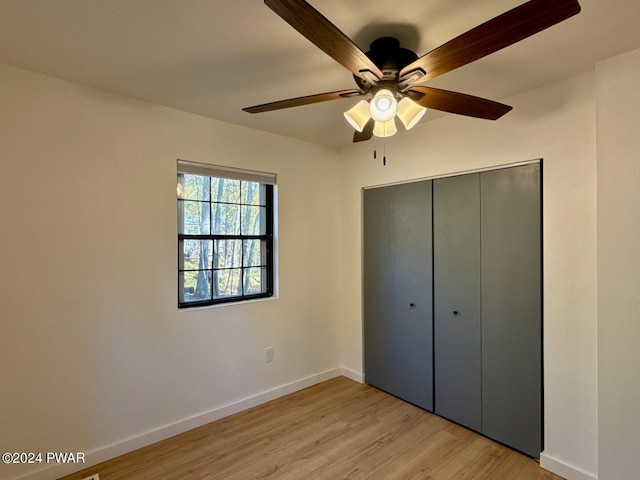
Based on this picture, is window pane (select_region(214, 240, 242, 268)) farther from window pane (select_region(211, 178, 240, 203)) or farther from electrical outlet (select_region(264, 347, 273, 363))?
electrical outlet (select_region(264, 347, 273, 363))

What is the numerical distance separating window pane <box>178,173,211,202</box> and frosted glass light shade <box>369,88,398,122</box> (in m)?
1.68

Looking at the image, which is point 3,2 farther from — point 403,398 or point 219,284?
point 403,398

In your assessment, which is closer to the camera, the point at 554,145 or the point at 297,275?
the point at 554,145

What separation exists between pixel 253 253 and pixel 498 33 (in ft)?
7.88

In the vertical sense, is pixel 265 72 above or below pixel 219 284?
above

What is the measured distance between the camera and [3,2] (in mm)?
1357

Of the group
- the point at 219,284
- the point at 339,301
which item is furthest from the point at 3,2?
the point at 339,301

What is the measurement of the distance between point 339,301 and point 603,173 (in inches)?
94.4

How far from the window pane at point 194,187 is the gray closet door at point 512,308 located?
2.13m

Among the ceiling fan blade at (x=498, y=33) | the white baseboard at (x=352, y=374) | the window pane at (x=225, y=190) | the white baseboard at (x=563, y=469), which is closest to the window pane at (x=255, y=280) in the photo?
the window pane at (x=225, y=190)

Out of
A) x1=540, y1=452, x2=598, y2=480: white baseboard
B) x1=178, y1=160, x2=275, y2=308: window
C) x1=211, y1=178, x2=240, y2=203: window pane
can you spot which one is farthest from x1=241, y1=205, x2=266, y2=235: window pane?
x1=540, y1=452, x2=598, y2=480: white baseboard

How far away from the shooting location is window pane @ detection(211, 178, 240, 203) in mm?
2762

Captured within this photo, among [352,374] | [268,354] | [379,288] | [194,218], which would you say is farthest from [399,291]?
[194,218]

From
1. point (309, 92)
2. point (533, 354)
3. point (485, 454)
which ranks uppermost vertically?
point (309, 92)
